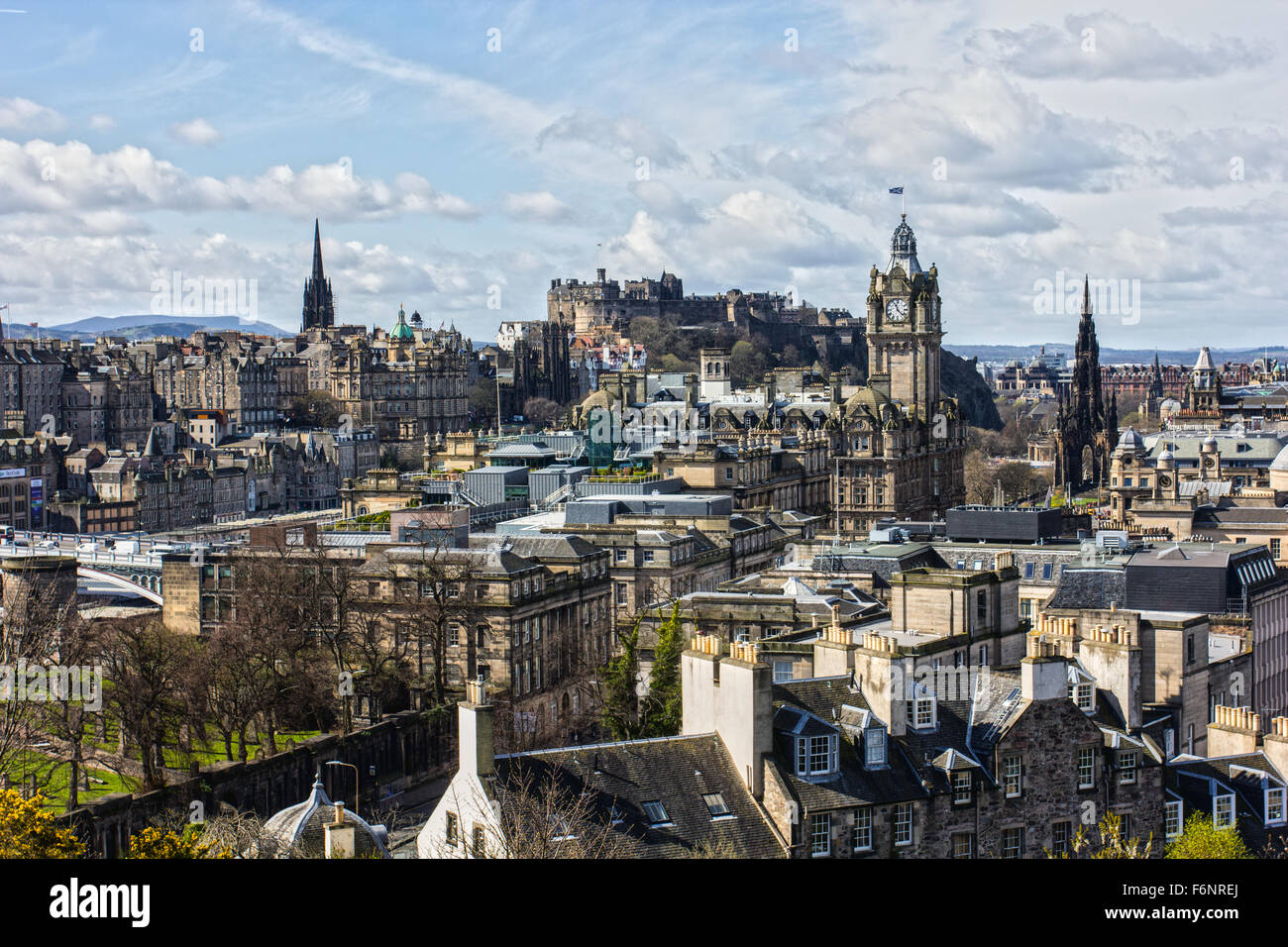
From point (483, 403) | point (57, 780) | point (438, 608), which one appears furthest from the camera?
point (483, 403)

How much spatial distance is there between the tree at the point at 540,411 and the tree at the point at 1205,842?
142284 mm

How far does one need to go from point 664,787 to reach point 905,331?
86.6 meters

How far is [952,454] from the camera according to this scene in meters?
104

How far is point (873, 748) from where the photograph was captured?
22.6m

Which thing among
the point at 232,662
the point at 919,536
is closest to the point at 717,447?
Result: the point at 919,536

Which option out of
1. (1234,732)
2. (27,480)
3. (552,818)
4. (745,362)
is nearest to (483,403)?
(745,362)

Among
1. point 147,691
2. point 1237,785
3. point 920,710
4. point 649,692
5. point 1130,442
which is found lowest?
point 147,691

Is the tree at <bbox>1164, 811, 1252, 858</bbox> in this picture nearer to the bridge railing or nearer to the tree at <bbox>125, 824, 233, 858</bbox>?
the tree at <bbox>125, 824, 233, 858</bbox>

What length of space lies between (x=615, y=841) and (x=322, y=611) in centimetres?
2833

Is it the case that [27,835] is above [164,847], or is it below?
above

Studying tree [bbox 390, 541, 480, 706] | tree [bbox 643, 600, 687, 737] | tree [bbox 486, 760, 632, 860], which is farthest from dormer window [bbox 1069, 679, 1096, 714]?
tree [bbox 390, 541, 480, 706]

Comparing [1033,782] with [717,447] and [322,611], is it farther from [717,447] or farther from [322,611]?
[717,447]

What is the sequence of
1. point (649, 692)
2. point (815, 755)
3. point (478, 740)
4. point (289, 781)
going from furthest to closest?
point (289, 781) < point (649, 692) < point (815, 755) < point (478, 740)

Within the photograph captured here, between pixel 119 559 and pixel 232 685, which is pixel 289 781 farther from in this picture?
pixel 119 559
